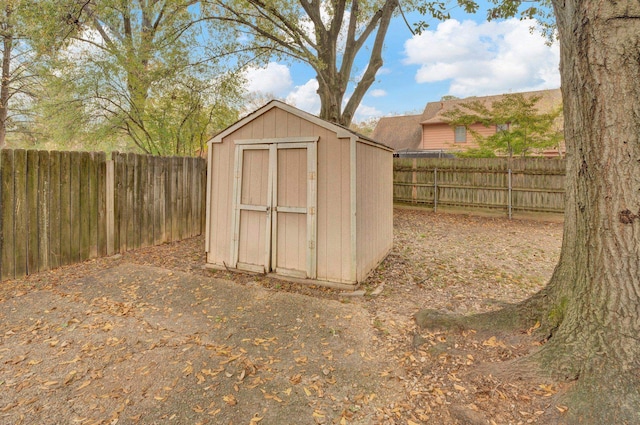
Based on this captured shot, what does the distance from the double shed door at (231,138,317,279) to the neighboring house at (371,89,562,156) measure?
12.6 m

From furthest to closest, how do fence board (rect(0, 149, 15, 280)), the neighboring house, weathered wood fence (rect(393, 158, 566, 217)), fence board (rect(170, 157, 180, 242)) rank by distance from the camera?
the neighboring house → weathered wood fence (rect(393, 158, 566, 217)) → fence board (rect(170, 157, 180, 242)) → fence board (rect(0, 149, 15, 280))

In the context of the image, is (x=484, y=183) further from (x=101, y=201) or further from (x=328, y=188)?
(x=101, y=201)

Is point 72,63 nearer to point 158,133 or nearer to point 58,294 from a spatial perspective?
point 158,133

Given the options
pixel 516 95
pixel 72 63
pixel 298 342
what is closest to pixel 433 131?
pixel 516 95

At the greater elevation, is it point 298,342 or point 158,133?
point 158,133

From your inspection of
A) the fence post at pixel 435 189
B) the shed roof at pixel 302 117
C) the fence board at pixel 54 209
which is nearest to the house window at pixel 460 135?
the fence post at pixel 435 189

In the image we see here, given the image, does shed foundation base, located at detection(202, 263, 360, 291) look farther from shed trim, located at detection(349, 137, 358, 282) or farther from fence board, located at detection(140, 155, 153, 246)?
fence board, located at detection(140, 155, 153, 246)

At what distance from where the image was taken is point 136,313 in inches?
135

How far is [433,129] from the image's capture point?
17.7 m

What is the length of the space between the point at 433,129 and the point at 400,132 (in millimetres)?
2863

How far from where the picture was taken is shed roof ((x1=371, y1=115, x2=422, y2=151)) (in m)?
19.3

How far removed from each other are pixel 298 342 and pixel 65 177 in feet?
14.8

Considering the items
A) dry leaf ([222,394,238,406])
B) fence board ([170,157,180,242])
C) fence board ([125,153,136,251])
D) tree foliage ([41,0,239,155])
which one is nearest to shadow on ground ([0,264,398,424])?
dry leaf ([222,394,238,406])

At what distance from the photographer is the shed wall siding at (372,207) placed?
431 cm
